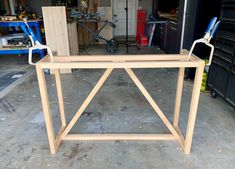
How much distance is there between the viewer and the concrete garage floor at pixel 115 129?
1.73m

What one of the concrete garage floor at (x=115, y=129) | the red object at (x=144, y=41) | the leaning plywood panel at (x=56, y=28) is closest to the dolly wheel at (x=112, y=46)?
the red object at (x=144, y=41)

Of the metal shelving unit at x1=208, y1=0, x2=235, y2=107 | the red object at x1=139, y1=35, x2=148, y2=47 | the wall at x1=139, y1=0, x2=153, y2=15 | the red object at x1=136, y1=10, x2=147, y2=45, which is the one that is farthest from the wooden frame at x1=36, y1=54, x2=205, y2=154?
the wall at x1=139, y1=0, x2=153, y2=15

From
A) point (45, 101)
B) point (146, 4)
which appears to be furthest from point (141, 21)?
point (45, 101)

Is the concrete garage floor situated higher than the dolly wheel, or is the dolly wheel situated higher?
the dolly wheel

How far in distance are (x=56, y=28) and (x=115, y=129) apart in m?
2.32

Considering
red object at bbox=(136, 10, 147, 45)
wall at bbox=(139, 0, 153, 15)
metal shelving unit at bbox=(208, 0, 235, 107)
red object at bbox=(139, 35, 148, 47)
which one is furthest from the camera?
wall at bbox=(139, 0, 153, 15)

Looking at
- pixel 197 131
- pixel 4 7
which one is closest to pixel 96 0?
pixel 4 7

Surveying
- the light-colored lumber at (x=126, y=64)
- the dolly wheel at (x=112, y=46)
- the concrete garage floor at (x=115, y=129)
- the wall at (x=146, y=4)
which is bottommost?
the concrete garage floor at (x=115, y=129)

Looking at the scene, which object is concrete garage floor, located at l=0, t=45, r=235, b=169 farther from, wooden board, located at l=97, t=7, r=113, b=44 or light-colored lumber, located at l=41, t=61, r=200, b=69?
wooden board, located at l=97, t=7, r=113, b=44

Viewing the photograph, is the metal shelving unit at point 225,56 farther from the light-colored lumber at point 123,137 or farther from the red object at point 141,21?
the red object at point 141,21

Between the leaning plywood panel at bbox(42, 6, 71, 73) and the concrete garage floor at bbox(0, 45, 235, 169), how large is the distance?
83cm

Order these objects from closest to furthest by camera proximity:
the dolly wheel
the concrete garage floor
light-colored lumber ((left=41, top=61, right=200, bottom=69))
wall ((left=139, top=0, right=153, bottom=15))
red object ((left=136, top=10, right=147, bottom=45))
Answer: light-colored lumber ((left=41, top=61, right=200, bottom=69)) < the concrete garage floor < the dolly wheel < red object ((left=136, top=10, right=147, bottom=45)) < wall ((left=139, top=0, right=153, bottom=15))

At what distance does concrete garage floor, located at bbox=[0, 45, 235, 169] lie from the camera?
173 cm

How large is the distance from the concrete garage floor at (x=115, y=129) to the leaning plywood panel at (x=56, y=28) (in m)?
0.83
